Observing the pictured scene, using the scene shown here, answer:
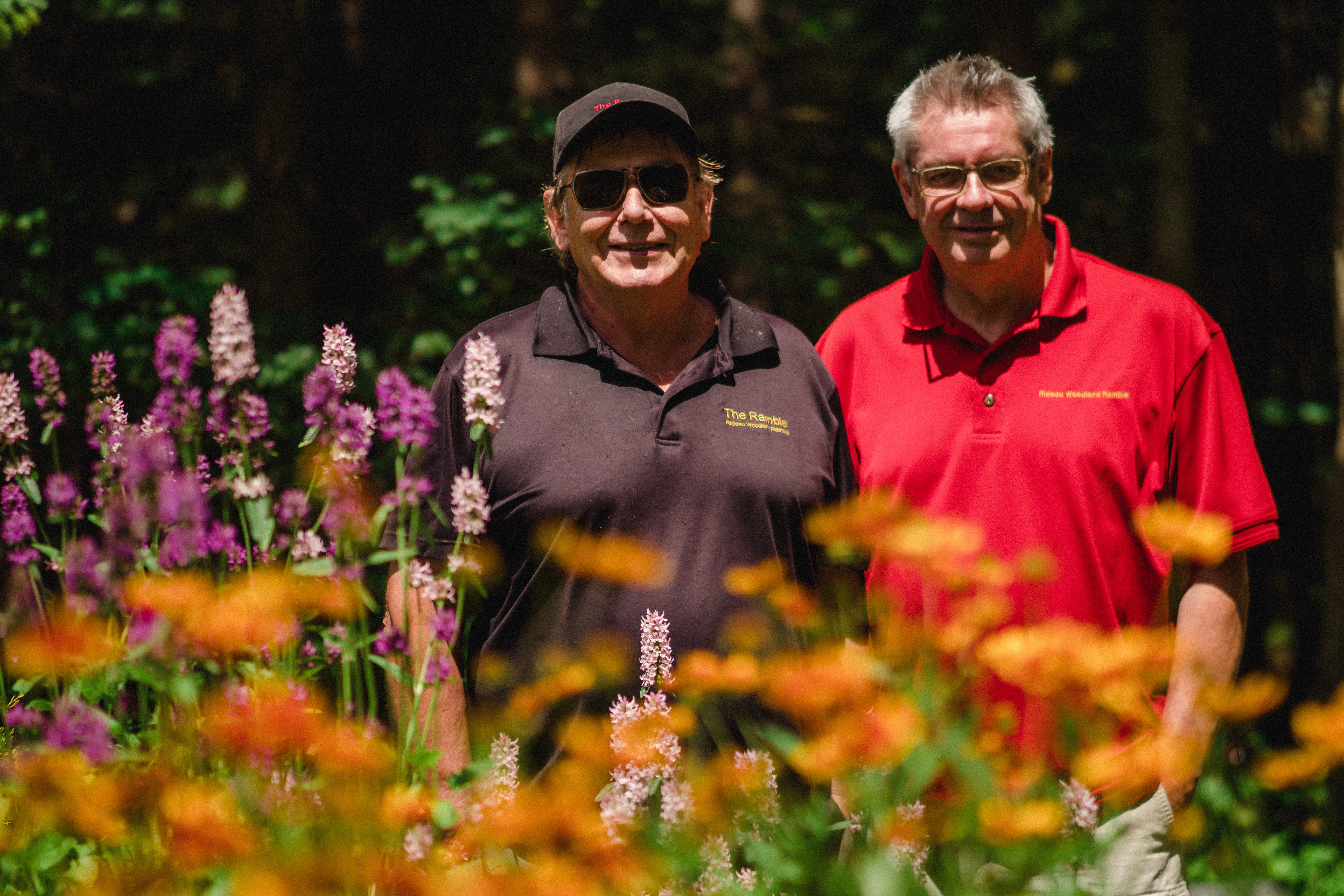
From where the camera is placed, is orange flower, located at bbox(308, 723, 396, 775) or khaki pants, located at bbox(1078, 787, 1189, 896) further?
khaki pants, located at bbox(1078, 787, 1189, 896)

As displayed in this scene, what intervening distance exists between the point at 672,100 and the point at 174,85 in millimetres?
4483

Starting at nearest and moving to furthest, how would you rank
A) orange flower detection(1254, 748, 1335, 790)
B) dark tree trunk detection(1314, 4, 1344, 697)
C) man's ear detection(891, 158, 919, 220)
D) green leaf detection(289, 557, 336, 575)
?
orange flower detection(1254, 748, 1335, 790)
green leaf detection(289, 557, 336, 575)
man's ear detection(891, 158, 919, 220)
dark tree trunk detection(1314, 4, 1344, 697)

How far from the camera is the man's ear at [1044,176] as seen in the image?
245 centimetres

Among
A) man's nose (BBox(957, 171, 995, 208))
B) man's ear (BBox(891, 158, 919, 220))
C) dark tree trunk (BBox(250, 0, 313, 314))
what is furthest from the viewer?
dark tree trunk (BBox(250, 0, 313, 314))

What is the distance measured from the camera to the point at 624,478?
83.3 inches

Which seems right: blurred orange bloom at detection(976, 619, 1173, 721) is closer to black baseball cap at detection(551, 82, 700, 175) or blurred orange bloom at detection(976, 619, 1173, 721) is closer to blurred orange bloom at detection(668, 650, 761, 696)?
blurred orange bloom at detection(668, 650, 761, 696)

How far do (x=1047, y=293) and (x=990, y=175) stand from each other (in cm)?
28

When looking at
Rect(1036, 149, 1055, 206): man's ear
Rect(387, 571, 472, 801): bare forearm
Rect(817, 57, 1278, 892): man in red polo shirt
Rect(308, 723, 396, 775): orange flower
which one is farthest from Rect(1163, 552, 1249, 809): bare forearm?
Rect(308, 723, 396, 775): orange flower

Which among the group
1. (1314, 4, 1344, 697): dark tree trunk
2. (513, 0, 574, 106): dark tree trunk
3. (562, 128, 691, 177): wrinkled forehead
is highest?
(513, 0, 574, 106): dark tree trunk

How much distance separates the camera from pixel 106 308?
4766mm

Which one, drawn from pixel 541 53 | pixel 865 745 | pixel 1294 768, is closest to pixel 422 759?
pixel 865 745

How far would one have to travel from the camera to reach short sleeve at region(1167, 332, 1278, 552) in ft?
7.46

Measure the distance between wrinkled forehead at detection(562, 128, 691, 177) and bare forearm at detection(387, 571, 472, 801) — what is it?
36.0 inches

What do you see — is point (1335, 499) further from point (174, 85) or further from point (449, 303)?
point (174, 85)
